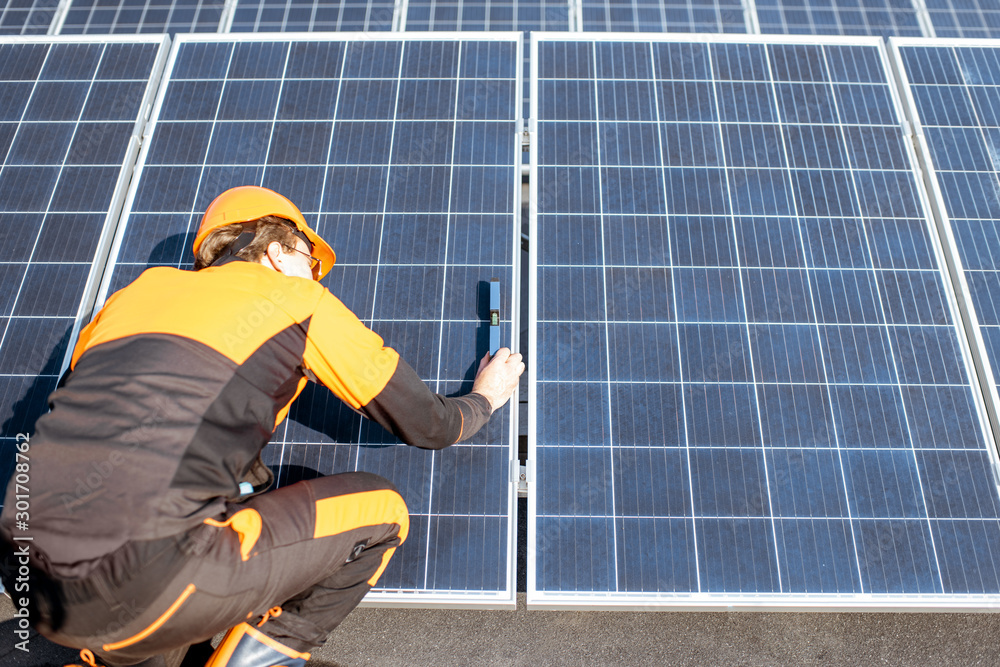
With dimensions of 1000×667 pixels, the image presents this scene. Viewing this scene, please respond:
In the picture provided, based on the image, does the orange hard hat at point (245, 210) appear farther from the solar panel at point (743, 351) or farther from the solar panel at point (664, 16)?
the solar panel at point (664, 16)

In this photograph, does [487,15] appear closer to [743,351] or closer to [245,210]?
[245,210]

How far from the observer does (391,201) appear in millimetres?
5082

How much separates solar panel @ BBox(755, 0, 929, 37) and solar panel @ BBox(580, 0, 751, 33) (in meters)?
0.35

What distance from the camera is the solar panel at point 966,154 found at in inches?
186

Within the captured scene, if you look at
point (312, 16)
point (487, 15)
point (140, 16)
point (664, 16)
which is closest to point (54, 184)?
point (140, 16)

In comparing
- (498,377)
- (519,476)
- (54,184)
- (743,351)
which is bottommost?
(519,476)

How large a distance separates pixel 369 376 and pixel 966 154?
224 inches

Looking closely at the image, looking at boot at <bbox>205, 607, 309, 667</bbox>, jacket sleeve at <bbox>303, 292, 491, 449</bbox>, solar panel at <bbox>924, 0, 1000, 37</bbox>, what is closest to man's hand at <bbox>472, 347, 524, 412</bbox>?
jacket sleeve at <bbox>303, 292, 491, 449</bbox>

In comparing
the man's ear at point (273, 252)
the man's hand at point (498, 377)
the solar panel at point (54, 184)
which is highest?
the solar panel at point (54, 184)

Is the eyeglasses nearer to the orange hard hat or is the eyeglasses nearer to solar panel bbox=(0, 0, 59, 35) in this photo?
the orange hard hat

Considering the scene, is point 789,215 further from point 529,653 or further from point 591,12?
point 529,653

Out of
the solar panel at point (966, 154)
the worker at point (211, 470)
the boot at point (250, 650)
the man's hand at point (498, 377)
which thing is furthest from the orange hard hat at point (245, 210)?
the solar panel at point (966, 154)

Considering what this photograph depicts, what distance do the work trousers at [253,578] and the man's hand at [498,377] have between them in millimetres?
932

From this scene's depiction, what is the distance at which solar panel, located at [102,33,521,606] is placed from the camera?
13.9 feet
